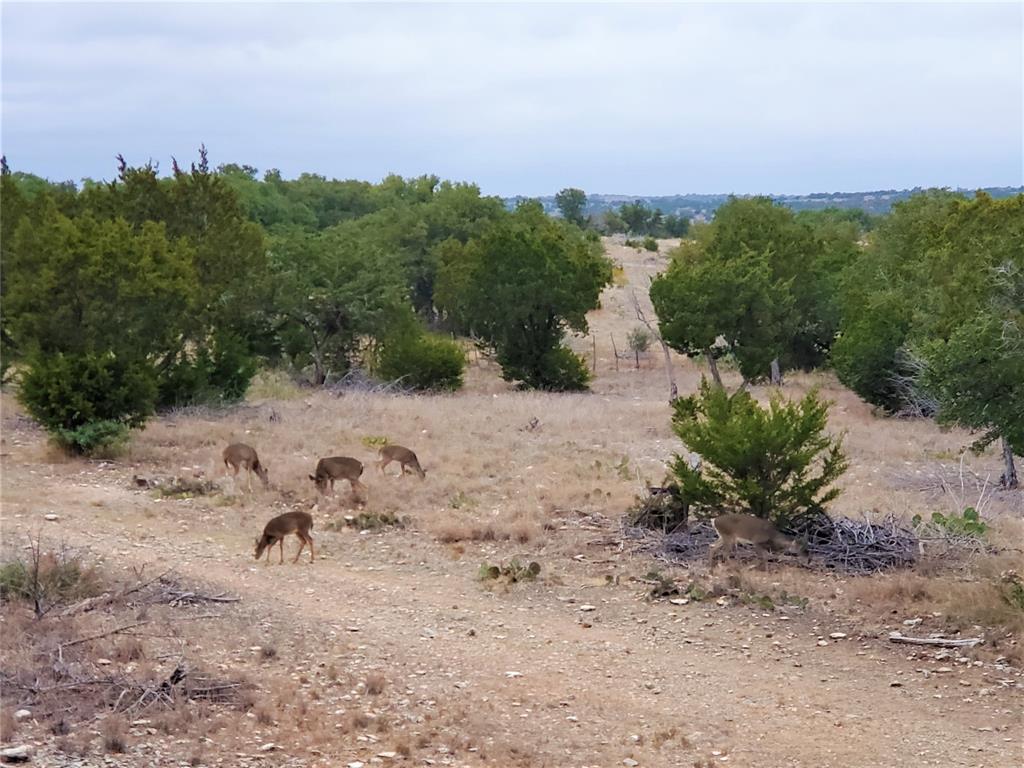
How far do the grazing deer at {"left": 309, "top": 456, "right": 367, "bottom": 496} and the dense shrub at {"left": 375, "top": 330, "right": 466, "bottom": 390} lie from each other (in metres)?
16.3

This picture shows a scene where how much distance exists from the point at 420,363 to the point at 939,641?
23305 mm

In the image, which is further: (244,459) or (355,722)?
(244,459)

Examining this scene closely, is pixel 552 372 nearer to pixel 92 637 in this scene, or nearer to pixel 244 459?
pixel 244 459

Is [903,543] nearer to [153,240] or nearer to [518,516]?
[518,516]

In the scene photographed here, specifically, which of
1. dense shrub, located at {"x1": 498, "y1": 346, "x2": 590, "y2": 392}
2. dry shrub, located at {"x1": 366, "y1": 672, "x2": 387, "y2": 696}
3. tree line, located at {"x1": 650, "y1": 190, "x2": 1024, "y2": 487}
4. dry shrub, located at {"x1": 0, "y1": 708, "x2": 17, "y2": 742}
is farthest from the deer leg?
dense shrub, located at {"x1": 498, "y1": 346, "x2": 590, "y2": 392}

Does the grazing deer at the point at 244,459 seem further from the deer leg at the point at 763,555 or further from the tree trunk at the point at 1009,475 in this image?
the tree trunk at the point at 1009,475

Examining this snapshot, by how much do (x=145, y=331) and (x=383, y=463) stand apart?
19.4 feet

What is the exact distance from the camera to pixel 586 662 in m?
9.00

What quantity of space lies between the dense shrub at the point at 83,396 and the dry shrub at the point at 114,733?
11050 millimetres

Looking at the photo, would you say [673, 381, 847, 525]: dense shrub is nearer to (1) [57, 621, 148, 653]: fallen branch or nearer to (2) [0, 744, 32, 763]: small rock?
(1) [57, 621, 148, 653]: fallen branch

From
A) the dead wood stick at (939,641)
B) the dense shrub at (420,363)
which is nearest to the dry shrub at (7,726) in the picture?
the dead wood stick at (939,641)

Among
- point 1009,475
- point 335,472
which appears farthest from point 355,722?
point 1009,475

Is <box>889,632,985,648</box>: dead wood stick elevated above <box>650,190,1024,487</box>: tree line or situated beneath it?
situated beneath

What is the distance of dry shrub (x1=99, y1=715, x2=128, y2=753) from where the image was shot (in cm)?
664
